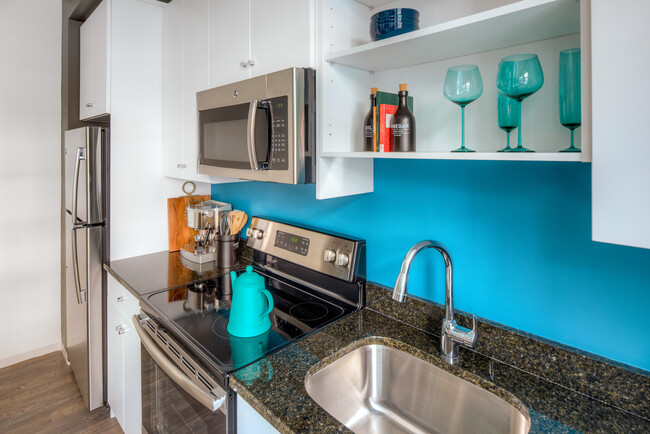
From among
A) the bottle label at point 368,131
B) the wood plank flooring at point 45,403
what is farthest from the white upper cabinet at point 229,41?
the wood plank flooring at point 45,403

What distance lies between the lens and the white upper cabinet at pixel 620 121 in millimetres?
612

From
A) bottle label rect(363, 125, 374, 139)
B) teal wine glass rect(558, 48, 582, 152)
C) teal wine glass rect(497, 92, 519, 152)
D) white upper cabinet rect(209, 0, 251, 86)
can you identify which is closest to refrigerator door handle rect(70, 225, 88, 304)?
white upper cabinet rect(209, 0, 251, 86)

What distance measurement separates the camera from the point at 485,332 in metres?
1.12

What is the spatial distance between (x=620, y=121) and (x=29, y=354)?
Answer: 11.6 feet

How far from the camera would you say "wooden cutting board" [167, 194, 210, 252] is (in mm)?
2240

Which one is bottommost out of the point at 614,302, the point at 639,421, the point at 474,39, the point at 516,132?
the point at 639,421

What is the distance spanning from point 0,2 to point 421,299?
10.3ft

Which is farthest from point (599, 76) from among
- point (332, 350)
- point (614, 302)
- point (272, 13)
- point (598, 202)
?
point (272, 13)

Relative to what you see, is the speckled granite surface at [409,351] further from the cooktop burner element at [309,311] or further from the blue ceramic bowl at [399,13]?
the blue ceramic bowl at [399,13]

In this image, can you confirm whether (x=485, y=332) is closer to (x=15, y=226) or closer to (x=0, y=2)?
(x=15, y=226)

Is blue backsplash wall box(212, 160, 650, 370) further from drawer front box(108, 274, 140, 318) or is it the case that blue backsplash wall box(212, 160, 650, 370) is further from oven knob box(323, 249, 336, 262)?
drawer front box(108, 274, 140, 318)

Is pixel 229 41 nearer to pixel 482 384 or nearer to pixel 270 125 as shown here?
pixel 270 125

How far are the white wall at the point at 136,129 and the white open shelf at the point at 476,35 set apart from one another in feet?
4.40

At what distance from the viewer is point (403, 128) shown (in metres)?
1.12
